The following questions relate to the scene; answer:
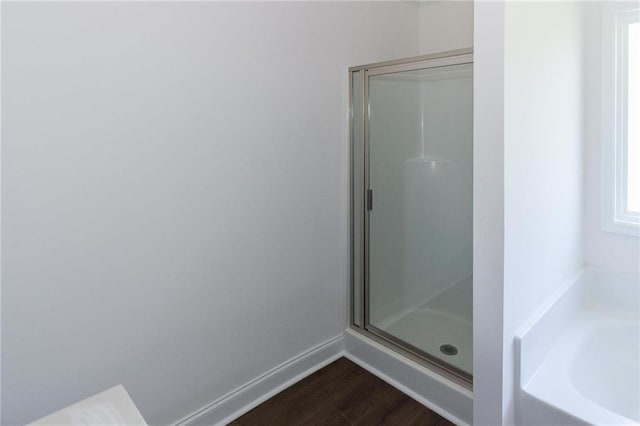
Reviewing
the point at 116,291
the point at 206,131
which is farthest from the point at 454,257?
the point at 116,291

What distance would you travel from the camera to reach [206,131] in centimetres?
164

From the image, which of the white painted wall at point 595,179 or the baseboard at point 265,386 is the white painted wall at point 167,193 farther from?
the white painted wall at point 595,179

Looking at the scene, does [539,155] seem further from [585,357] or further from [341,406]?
[341,406]

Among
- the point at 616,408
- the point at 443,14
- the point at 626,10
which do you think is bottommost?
the point at 616,408

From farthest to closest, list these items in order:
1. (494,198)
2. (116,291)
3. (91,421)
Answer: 1. (116,291)
2. (494,198)
3. (91,421)

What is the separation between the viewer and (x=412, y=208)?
99.1 inches

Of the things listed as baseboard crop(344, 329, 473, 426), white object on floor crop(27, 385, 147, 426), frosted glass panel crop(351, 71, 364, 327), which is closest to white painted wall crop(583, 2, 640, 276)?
baseboard crop(344, 329, 473, 426)

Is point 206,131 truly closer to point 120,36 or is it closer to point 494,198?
point 120,36

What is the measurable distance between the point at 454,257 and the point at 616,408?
109cm

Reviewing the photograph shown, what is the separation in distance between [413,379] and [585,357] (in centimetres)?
79

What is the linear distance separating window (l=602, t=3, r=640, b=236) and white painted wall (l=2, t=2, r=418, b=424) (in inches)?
52.4

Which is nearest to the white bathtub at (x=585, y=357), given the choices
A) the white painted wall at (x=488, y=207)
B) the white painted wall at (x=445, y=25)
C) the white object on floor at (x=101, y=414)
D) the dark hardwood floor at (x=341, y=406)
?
the white painted wall at (x=488, y=207)

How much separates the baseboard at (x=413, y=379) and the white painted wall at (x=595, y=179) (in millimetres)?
1076

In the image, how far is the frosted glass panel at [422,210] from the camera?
224cm
